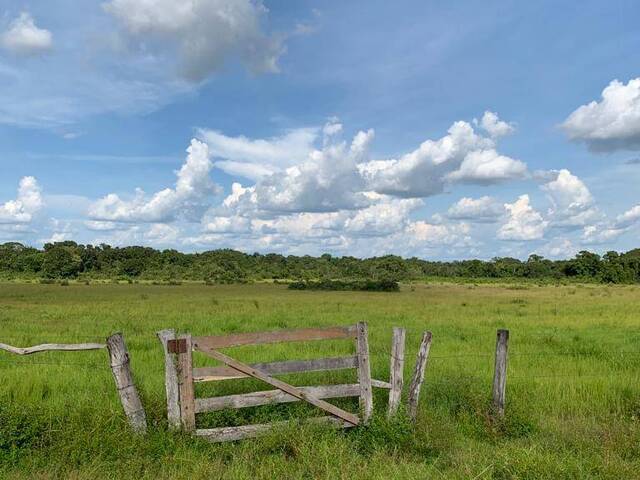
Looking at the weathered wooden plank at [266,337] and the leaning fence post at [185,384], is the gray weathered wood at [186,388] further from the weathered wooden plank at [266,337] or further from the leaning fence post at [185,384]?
the weathered wooden plank at [266,337]

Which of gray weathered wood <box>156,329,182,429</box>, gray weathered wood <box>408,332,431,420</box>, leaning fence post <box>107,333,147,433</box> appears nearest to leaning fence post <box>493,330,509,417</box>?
gray weathered wood <box>408,332,431,420</box>

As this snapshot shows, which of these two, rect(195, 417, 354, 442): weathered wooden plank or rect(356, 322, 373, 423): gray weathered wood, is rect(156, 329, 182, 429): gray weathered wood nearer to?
rect(195, 417, 354, 442): weathered wooden plank

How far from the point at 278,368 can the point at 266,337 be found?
1.63ft

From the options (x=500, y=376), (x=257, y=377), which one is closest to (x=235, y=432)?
(x=257, y=377)

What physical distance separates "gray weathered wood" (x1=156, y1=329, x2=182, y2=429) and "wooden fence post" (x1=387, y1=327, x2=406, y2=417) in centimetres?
321

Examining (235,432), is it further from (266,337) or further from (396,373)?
(396,373)

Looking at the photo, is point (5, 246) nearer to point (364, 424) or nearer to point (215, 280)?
point (215, 280)

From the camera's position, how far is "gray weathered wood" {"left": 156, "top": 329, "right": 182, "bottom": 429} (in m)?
7.48

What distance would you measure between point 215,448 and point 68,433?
1.96m

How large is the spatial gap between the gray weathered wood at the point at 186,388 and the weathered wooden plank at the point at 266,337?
6.8 inches

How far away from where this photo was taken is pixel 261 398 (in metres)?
7.88

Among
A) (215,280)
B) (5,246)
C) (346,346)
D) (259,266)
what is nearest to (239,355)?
(346,346)

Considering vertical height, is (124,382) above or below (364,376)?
above

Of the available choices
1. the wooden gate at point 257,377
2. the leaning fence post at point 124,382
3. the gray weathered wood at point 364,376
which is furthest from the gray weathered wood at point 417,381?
the leaning fence post at point 124,382
